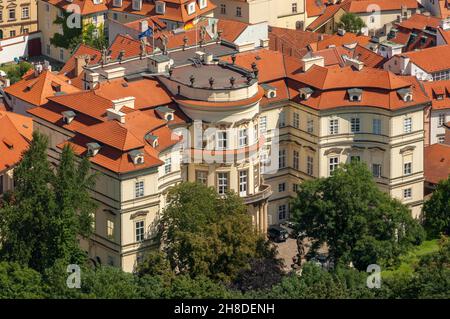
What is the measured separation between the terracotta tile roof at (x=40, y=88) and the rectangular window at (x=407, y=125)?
82.2 feet

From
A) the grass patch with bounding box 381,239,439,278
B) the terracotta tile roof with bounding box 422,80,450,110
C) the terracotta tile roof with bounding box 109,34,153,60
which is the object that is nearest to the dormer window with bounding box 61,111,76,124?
the terracotta tile roof with bounding box 109,34,153,60

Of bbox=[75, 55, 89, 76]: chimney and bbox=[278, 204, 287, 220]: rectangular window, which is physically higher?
bbox=[75, 55, 89, 76]: chimney

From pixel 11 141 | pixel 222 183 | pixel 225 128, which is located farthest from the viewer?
pixel 11 141

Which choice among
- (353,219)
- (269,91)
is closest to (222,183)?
(269,91)

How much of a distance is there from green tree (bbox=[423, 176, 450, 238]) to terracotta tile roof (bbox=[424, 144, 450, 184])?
174 inches

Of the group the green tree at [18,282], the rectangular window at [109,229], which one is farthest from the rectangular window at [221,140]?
the green tree at [18,282]

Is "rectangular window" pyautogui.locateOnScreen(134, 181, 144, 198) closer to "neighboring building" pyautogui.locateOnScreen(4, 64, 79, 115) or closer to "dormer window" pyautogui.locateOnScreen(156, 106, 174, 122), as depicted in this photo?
"dormer window" pyautogui.locateOnScreen(156, 106, 174, 122)

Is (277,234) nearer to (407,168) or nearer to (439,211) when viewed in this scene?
(407,168)

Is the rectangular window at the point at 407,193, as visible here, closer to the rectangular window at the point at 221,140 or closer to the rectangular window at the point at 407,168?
the rectangular window at the point at 407,168

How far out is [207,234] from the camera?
526 ft

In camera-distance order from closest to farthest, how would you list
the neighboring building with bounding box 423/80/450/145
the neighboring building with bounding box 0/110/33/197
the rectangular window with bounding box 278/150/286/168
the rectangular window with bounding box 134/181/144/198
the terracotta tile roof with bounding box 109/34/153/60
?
the rectangular window with bounding box 134/181/144/198, the neighboring building with bounding box 0/110/33/197, the rectangular window with bounding box 278/150/286/168, the neighboring building with bounding box 423/80/450/145, the terracotta tile roof with bounding box 109/34/153/60

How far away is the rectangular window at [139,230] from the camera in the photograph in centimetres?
16238

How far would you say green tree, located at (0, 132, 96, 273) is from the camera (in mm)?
157375

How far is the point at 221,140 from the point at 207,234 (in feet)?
32.2
